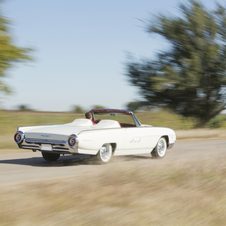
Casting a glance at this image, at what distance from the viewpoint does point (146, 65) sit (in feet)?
93.9

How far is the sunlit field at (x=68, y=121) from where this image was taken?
59.8 ft

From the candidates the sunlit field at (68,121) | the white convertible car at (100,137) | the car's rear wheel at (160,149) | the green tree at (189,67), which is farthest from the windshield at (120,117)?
the green tree at (189,67)

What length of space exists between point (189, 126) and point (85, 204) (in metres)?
26.7

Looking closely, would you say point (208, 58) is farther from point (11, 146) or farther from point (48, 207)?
point (48, 207)

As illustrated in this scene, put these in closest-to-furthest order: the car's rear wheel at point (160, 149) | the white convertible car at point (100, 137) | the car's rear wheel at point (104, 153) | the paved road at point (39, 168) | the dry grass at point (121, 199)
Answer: the dry grass at point (121, 199) < the paved road at point (39, 168) < the white convertible car at point (100, 137) < the car's rear wheel at point (104, 153) < the car's rear wheel at point (160, 149)

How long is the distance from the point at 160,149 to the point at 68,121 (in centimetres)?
1568

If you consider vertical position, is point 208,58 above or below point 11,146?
above

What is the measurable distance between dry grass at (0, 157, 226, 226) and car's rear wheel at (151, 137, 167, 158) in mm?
3221

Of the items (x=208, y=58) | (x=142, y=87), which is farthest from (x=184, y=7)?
(x=142, y=87)

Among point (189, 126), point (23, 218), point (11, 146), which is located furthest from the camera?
point (189, 126)

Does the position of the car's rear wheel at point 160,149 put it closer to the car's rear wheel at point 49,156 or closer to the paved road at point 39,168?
the paved road at point 39,168

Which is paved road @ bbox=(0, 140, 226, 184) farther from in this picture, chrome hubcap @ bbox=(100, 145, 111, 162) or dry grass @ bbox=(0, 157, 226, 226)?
dry grass @ bbox=(0, 157, 226, 226)

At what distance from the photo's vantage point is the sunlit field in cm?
1823

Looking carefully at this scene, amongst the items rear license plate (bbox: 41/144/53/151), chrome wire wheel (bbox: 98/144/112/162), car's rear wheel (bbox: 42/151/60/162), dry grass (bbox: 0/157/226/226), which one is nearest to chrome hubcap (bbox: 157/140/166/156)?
chrome wire wheel (bbox: 98/144/112/162)
